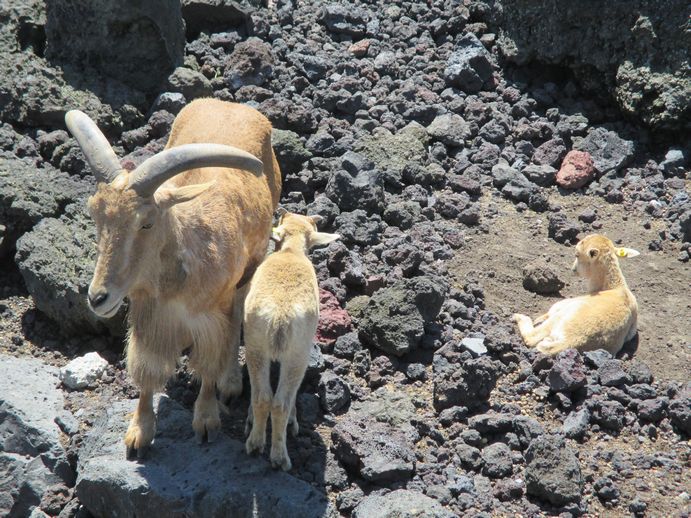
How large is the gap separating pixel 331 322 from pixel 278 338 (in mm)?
1961

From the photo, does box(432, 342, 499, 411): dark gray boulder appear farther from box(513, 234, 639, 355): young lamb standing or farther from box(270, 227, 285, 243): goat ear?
box(270, 227, 285, 243): goat ear

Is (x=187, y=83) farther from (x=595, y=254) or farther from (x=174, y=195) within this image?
(x=595, y=254)

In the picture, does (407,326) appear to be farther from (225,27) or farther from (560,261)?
(225,27)

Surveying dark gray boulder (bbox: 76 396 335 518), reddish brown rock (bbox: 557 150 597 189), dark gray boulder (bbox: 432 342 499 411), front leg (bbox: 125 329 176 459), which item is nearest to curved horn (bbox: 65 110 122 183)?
front leg (bbox: 125 329 176 459)

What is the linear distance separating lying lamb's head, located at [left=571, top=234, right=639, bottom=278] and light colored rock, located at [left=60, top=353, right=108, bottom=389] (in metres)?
4.49

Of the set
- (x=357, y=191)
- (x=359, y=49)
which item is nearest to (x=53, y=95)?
(x=357, y=191)

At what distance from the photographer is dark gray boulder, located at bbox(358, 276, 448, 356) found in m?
7.90

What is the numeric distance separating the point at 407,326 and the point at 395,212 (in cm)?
185

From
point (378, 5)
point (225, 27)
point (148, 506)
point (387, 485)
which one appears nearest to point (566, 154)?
point (378, 5)

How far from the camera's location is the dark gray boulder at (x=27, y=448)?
711cm

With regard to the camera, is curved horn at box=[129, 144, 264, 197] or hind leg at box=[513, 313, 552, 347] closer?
curved horn at box=[129, 144, 264, 197]

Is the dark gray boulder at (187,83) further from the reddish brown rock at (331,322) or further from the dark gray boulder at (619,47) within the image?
the dark gray boulder at (619,47)

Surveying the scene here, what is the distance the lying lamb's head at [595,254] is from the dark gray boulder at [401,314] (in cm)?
154

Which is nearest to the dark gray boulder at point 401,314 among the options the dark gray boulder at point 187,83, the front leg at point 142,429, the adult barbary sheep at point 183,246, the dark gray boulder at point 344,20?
the adult barbary sheep at point 183,246
